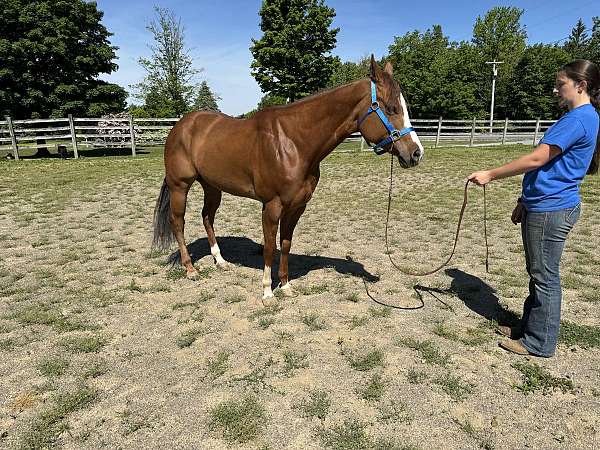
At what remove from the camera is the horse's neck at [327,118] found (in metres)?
3.65

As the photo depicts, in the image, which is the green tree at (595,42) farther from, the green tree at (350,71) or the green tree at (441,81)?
the green tree at (350,71)

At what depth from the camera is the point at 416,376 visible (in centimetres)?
281

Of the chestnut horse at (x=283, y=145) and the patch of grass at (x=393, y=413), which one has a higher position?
the chestnut horse at (x=283, y=145)

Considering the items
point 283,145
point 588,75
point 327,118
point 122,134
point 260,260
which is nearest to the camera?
point 588,75

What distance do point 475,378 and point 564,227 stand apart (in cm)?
129

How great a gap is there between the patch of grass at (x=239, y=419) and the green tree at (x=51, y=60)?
2341cm

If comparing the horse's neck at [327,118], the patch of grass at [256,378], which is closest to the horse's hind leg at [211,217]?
the horse's neck at [327,118]

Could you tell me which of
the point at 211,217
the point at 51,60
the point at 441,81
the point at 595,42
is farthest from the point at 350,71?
the point at 211,217

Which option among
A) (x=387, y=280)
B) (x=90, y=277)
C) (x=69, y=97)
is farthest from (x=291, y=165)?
(x=69, y=97)

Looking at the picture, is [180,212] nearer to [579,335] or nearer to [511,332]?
[511,332]

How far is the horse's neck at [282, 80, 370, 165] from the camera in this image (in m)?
3.65

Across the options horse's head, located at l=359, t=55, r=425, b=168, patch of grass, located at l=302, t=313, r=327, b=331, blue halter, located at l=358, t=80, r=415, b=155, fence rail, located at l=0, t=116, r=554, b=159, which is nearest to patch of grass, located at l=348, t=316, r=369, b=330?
patch of grass, located at l=302, t=313, r=327, b=331

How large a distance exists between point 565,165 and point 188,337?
3305mm

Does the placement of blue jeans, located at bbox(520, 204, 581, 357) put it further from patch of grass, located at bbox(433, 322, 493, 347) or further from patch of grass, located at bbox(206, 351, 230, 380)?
patch of grass, located at bbox(206, 351, 230, 380)
